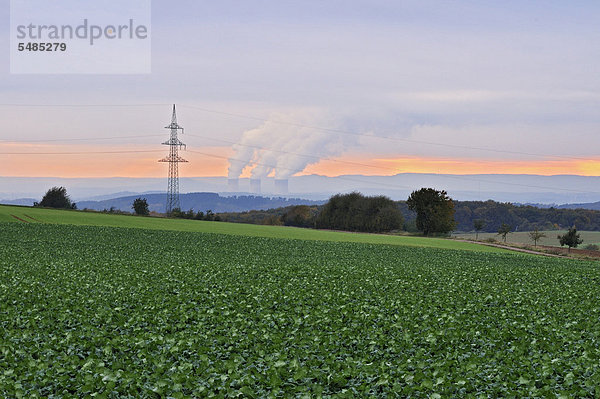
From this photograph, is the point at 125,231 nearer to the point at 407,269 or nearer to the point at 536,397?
the point at 407,269

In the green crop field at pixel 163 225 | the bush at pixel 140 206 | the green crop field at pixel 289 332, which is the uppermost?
the bush at pixel 140 206

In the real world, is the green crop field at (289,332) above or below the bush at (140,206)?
below

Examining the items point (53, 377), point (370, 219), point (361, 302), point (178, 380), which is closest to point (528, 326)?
point (361, 302)

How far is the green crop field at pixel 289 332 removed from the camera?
10883 mm

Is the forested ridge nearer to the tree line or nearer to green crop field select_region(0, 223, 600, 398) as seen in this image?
the tree line

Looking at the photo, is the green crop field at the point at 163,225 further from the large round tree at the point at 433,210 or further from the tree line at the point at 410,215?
the large round tree at the point at 433,210

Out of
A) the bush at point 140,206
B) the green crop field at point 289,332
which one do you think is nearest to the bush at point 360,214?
the bush at point 140,206

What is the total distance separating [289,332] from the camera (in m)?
14.8

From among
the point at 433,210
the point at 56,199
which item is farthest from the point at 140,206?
the point at 433,210

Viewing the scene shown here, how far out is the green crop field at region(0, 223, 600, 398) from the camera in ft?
35.7

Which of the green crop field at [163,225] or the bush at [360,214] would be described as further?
the bush at [360,214]

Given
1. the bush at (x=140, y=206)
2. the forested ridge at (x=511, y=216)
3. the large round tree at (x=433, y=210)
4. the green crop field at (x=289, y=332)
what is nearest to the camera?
the green crop field at (x=289, y=332)

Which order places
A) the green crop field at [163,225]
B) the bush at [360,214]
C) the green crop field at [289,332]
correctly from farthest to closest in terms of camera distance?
1. the bush at [360,214]
2. the green crop field at [163,225]
3. the green crop field at [289,332]

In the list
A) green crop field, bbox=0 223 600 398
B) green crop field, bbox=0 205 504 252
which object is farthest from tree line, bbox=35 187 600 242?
green crop field, bbox=0 223 600 398
